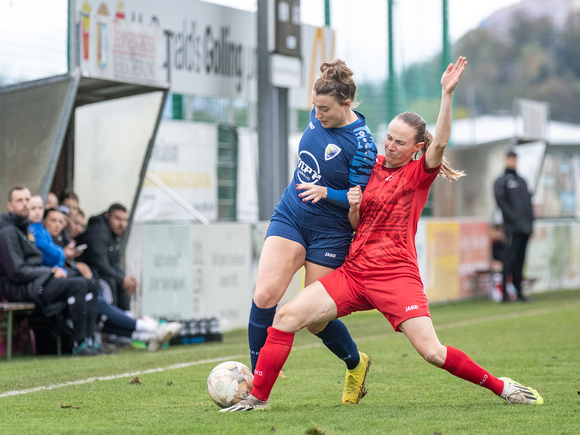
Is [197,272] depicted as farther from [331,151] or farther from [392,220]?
[392,220]

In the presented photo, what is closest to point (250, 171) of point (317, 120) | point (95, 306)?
point (95, 306)

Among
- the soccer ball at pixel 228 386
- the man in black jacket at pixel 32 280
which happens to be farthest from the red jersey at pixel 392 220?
the man in black jacket at pixel 32 280

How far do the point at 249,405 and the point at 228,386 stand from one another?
16cm

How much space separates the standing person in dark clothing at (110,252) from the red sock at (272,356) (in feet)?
15.7

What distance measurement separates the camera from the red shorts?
4.81m

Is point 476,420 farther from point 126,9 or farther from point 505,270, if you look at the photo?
point 505,270

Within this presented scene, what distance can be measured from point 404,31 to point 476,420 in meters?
13.1

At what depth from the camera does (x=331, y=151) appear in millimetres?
5051

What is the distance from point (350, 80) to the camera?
497 cm

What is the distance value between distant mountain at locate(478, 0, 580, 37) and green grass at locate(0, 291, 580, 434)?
61150 mm

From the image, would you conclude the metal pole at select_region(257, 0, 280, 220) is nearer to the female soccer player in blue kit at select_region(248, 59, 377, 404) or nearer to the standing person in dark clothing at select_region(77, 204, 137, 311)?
the standing person in dark clothing at select_region(77, 204, 137, 311)

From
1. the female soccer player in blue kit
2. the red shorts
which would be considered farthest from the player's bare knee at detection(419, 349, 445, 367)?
the female soccer player in blue kit

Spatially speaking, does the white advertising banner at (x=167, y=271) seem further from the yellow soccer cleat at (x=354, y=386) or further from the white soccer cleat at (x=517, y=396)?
the white soccer cleat at (x=517, y=396)

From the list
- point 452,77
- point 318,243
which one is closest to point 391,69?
point 318,243
